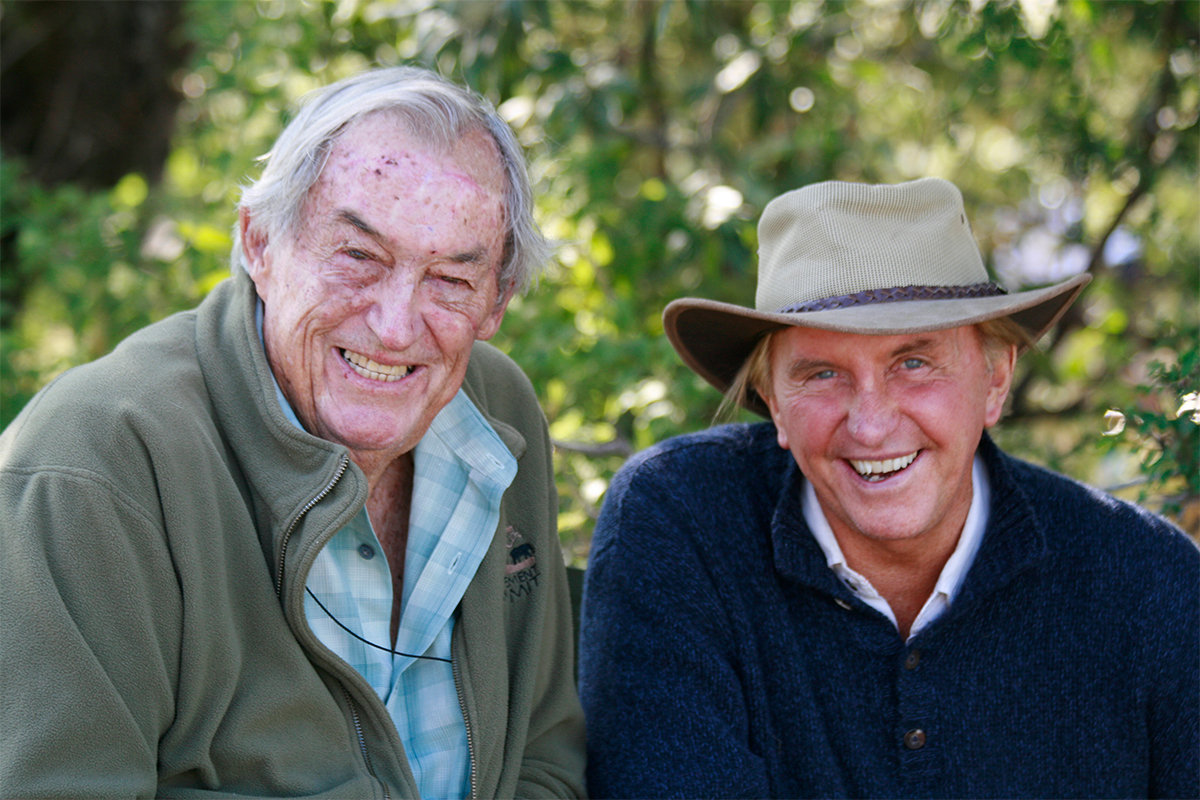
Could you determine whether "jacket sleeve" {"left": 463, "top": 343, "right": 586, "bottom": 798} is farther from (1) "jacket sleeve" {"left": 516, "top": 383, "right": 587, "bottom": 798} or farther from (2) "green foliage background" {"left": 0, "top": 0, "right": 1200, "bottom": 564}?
(2) "green foliage background" {"left": 0, "top": 0, "right": 1200, "bottom": 564}

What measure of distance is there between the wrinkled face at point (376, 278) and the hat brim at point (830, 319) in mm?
489

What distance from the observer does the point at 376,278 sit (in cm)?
180

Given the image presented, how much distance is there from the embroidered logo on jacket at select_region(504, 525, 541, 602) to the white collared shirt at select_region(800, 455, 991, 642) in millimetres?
565

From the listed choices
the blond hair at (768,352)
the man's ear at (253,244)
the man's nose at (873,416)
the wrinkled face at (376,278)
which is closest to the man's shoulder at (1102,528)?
the blond hair at (768,352)

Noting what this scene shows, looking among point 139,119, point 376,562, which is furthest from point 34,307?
point 376,562

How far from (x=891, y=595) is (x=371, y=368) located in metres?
1.13

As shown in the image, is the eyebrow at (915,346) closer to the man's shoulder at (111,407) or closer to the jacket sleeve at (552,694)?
the jacket sleeve at (552,694)

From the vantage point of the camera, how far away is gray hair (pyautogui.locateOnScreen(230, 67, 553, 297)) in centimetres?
179

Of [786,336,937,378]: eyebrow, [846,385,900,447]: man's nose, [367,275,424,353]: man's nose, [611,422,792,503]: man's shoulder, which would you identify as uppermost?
[367,275,424,353]: man's nose

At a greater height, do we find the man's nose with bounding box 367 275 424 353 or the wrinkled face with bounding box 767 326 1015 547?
the man's nose with bounding box 367 275 424 353

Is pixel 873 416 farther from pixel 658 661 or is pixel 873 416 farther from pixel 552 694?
pixel 552 694

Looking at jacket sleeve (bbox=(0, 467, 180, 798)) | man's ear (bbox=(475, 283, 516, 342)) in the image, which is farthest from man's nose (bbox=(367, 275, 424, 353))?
jacket sleeve (bbox=(0, 467, 180, 798))

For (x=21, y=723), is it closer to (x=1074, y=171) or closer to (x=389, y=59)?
(x=389, y=59)

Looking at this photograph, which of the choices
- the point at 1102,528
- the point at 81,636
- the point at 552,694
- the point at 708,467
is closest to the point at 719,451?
the point at 708,467
